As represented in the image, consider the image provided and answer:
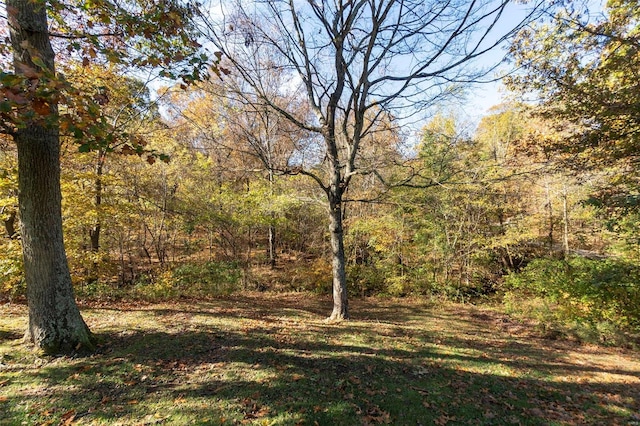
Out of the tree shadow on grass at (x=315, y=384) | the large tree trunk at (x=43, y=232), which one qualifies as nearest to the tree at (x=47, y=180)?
the large tree trunk at (x=43, y=232)

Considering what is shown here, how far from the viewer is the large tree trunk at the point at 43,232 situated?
3.66 m

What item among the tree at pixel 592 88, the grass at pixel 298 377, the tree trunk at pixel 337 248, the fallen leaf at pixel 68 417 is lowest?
the grass at pixel 298 377

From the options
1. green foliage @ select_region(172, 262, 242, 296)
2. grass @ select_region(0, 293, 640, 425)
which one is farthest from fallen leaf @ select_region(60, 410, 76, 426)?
green foliage @ select_region(172, 262, 242, 296)

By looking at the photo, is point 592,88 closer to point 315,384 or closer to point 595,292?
point 595,292

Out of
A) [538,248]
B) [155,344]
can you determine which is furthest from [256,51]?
[538,248]

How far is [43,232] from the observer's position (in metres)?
3.75

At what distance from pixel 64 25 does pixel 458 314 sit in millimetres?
12008

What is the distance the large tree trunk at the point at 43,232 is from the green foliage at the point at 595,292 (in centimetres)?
1050

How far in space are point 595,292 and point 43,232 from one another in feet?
37.8

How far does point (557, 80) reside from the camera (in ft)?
18.2

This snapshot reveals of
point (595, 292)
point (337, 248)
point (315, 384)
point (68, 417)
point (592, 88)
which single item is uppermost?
point (592, 88)

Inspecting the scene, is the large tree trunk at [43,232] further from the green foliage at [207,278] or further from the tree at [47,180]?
the green foliage at [207,278]

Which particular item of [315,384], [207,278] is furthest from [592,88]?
[207,278]

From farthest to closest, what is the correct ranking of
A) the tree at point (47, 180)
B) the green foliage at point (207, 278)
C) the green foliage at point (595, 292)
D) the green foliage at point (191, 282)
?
the green foliage at point (207, 278)
the green foliage at point (191, 282)
the green foliage at point (595, 292)
the tree at point (47, 180)
